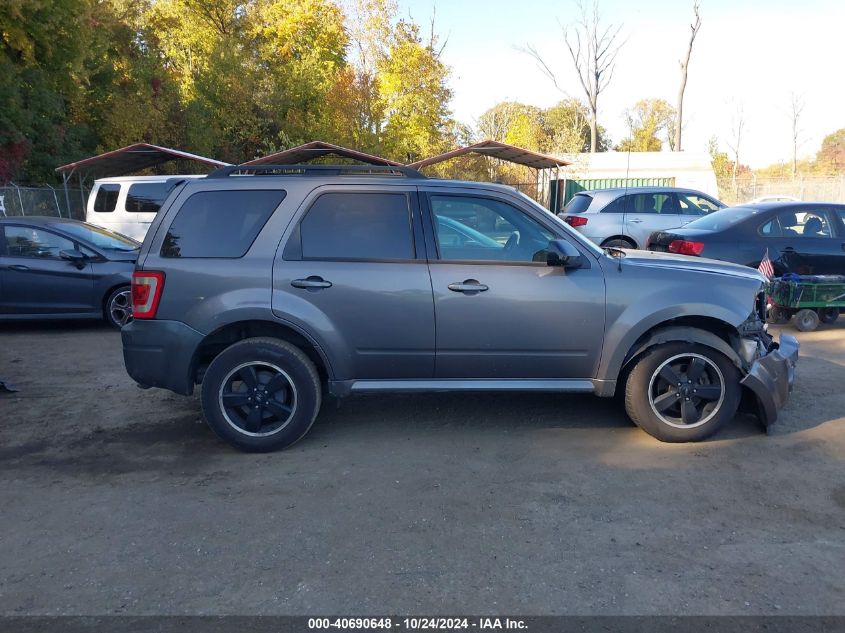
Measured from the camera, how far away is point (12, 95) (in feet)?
Answer: 69.8

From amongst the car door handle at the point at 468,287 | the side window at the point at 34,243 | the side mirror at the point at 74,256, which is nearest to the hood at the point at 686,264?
the car door handle at the point at 468,287

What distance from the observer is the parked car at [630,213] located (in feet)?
45.8

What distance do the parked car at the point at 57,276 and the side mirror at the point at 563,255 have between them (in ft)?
20.8

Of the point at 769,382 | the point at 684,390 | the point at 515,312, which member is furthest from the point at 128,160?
the point at 769,382

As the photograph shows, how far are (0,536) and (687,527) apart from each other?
3.74 meters

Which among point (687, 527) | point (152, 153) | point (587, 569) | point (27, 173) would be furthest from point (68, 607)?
point (27, 173)

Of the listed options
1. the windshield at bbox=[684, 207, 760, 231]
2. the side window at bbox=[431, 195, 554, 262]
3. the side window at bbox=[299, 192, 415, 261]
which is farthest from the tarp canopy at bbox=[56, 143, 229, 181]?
the side window at bbox=[431, 195, 554, 262]

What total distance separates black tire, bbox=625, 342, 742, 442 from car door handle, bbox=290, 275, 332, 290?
2316mm

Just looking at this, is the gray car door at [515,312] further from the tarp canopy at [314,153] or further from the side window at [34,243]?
the tarp canopy at [314,153]

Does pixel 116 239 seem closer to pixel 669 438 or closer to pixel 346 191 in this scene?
pixel 346 191

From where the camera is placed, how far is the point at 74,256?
9227 mm

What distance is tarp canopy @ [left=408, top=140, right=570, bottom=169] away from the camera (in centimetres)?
2038

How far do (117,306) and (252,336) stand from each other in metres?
5.19

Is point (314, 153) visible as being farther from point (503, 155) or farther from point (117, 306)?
point (117, 306)
